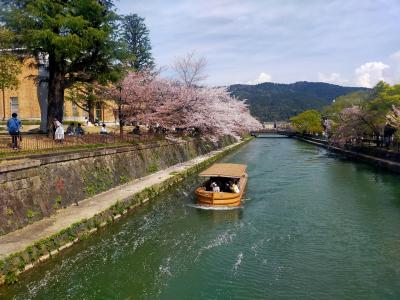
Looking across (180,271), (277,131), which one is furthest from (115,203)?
(277,131)

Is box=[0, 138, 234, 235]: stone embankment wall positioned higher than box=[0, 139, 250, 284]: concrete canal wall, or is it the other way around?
box=[0, 138, 234, 235]: stone embankment wall

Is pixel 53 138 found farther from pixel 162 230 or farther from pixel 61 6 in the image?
pixel 162 230

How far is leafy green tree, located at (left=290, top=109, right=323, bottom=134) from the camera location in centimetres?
10494

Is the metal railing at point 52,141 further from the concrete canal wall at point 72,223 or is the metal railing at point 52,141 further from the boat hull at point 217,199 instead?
the boat hull at point 217,199

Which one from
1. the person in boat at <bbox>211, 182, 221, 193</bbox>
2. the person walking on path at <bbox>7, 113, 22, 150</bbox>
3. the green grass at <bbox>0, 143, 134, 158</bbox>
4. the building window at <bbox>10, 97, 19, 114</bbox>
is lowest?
the person in boat at <bbox>211, 182, 221, 193</bbox>

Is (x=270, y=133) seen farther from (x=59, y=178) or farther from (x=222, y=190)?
(x=59, y=178)

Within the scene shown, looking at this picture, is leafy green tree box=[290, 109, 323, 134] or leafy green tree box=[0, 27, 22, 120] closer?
leafy green tree box=[0, 27, 22, 120]

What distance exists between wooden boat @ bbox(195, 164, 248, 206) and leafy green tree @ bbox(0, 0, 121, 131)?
934cm

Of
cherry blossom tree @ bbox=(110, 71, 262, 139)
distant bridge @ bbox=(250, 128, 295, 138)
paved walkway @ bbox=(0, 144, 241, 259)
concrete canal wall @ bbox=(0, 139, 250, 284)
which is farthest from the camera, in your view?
distant bridge @ bbox=(250, 128, 295, 138)

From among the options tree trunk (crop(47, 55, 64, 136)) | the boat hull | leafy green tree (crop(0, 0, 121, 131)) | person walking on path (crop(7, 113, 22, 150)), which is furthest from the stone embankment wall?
the boat hull

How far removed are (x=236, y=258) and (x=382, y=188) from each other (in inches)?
738

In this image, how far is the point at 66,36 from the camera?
73.8ft

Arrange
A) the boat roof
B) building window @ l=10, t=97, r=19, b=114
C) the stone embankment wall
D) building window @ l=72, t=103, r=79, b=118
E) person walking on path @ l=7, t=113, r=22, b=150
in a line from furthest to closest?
1. building window @ l=72, t=103, r=79, b=118
2. building window @ l=10, t=97, r=19, b=114
3. the boat roof
4. person walking on path @ l=7, t=113, r=22, b=150
5. the stone embankment wall

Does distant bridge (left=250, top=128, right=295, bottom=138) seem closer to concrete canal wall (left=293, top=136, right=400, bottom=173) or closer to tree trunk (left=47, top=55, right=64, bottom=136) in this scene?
concrete canal wall (left=293, top=136, right=400, bottom=173)
